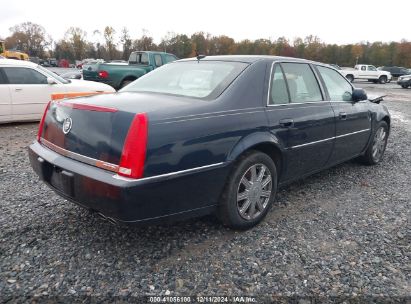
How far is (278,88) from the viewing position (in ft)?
10.9

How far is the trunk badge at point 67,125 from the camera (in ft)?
8.59

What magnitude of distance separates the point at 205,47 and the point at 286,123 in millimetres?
80713

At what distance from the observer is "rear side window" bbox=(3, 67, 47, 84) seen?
716 cm

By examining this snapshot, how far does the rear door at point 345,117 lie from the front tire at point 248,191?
4.26 feet

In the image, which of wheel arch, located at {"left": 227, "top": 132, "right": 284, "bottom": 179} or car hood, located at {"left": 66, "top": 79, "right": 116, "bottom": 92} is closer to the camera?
wheel arch, located at {"left": 227, "top": 132, "right": 284, "bottom": 179}

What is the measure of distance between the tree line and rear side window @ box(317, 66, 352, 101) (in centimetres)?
6023

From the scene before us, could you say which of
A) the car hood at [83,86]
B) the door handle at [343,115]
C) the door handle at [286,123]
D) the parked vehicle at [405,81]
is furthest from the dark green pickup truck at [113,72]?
the parked vehicle at [405,81]

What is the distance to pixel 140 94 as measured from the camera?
3068mm

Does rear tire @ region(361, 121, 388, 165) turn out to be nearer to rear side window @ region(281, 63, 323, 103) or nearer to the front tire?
rear side window @ region(281, 63, 323, 103)

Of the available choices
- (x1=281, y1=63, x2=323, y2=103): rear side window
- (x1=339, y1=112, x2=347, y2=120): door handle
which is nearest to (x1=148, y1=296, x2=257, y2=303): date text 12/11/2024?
(x1=281, y1=63, x2=323, y2=103): rear side window

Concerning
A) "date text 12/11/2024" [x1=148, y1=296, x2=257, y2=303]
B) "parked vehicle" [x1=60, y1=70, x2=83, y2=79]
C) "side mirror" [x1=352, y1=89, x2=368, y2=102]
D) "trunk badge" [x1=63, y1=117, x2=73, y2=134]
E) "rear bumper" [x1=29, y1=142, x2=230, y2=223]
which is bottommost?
"date text 12/11/2024" [x1=148, y1=296, x2=257, y2=303]

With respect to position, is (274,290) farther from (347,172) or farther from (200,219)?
(347,172)

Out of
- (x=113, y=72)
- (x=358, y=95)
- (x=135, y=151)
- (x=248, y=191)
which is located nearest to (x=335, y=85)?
(x=358, y=95)

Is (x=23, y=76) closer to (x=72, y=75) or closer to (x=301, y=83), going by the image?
(x=301, y=83)
